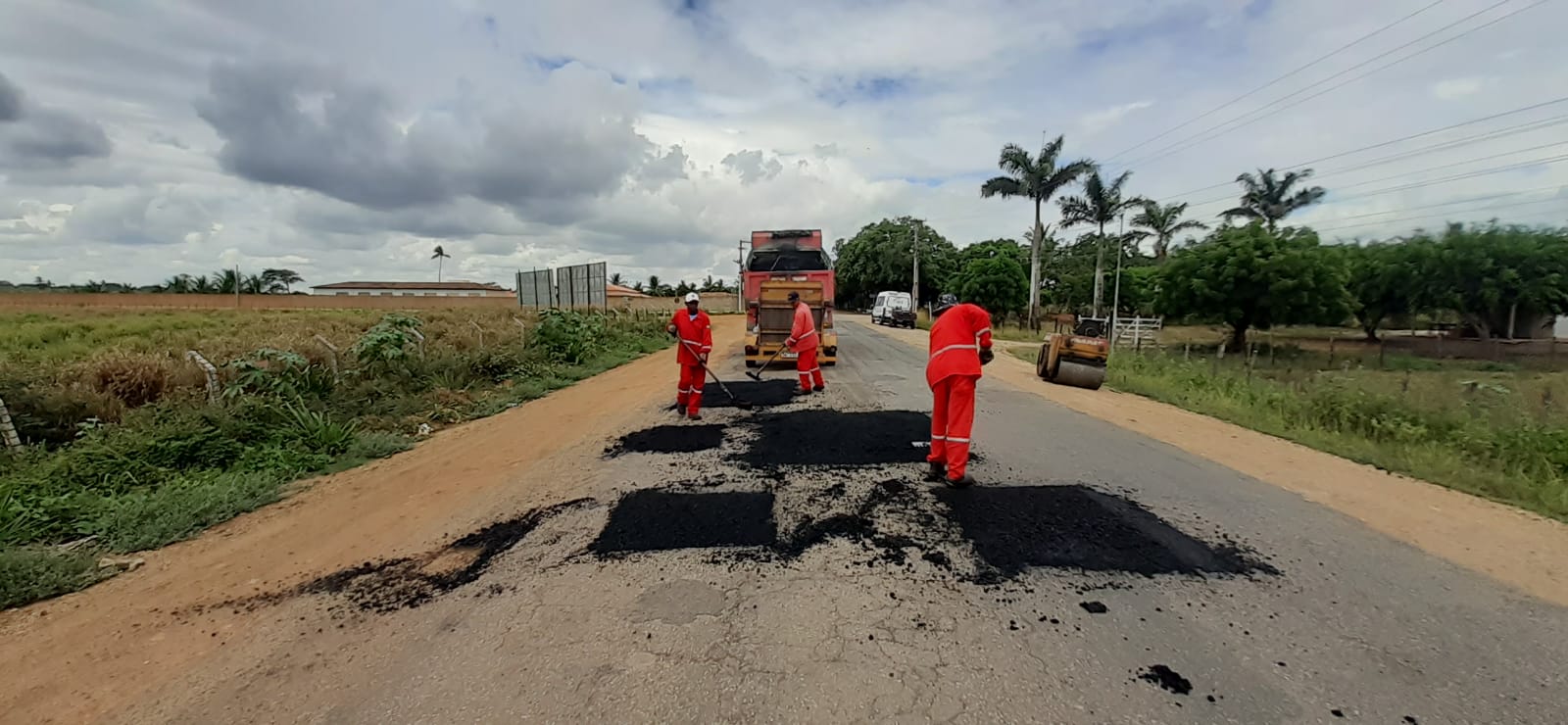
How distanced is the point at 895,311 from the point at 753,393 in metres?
24.7

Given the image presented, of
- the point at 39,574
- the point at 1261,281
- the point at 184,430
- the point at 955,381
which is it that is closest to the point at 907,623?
the point at 955,381

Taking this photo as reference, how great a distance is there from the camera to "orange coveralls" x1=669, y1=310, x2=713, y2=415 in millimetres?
7941

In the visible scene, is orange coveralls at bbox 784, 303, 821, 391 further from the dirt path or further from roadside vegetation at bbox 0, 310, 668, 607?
roadside vegetation at bbox 0, 310, 668, 607

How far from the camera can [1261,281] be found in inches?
879

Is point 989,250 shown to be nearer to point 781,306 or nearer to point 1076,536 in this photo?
point 781,306

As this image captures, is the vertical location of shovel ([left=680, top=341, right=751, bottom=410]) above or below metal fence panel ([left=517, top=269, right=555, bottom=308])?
below

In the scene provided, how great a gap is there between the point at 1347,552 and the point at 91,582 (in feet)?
23.5

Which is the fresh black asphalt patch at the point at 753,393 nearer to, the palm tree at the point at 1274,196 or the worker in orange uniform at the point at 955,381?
the worker in orange uniform at the point at 955,381

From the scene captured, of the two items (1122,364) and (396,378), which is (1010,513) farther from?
(1122,364)

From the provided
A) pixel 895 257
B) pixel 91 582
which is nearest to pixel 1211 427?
pixel 91 582

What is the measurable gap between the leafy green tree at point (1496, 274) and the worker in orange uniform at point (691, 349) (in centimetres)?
2835

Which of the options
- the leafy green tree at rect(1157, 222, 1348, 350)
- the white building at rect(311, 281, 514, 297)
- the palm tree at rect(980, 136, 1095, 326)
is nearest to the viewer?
the leafy green tree at rect(1157, 222, 1348, 350)

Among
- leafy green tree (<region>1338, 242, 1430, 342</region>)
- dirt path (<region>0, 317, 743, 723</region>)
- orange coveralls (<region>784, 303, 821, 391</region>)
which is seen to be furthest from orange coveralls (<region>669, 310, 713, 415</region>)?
leafy green tree (<region>1338, 242, 1430, 342</region>)

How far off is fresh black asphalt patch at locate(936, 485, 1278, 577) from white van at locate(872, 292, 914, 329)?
28784 millimetres
